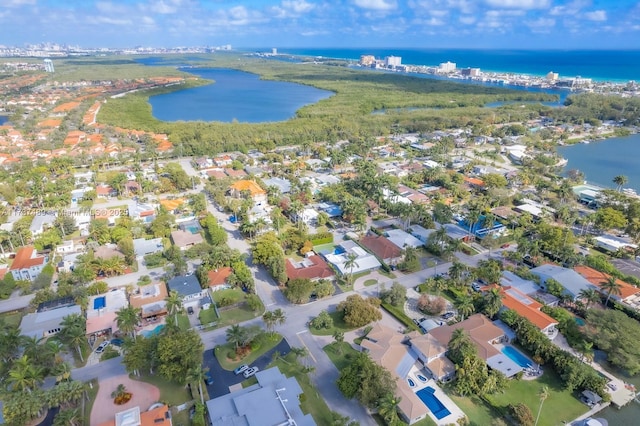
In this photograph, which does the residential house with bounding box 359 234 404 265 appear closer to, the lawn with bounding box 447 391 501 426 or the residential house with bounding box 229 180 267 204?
the lawn with bounding box 447 391 501 426

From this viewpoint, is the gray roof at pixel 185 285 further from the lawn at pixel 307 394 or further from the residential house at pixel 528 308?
the residential house at pixel 528 308

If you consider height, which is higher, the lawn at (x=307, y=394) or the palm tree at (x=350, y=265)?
the palm tree at (x=350, y=265)

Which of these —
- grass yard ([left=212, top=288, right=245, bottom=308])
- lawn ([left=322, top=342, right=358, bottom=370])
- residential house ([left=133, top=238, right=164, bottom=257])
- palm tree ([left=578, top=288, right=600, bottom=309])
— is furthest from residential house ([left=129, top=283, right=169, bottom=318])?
palm tree ([left=578, top=288, right=600, bottom=309])

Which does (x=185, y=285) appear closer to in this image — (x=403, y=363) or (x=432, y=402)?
(x=403, y=363)

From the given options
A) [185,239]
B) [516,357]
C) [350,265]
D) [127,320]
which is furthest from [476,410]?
[185,239]

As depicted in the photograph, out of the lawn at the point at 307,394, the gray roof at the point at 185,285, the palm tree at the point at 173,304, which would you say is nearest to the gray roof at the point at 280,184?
the gray roof at the point at 185,285

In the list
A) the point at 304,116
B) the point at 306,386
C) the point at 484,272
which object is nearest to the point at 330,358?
the point at 306,386

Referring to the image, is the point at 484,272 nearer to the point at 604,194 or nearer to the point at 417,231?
the point at 417,231
